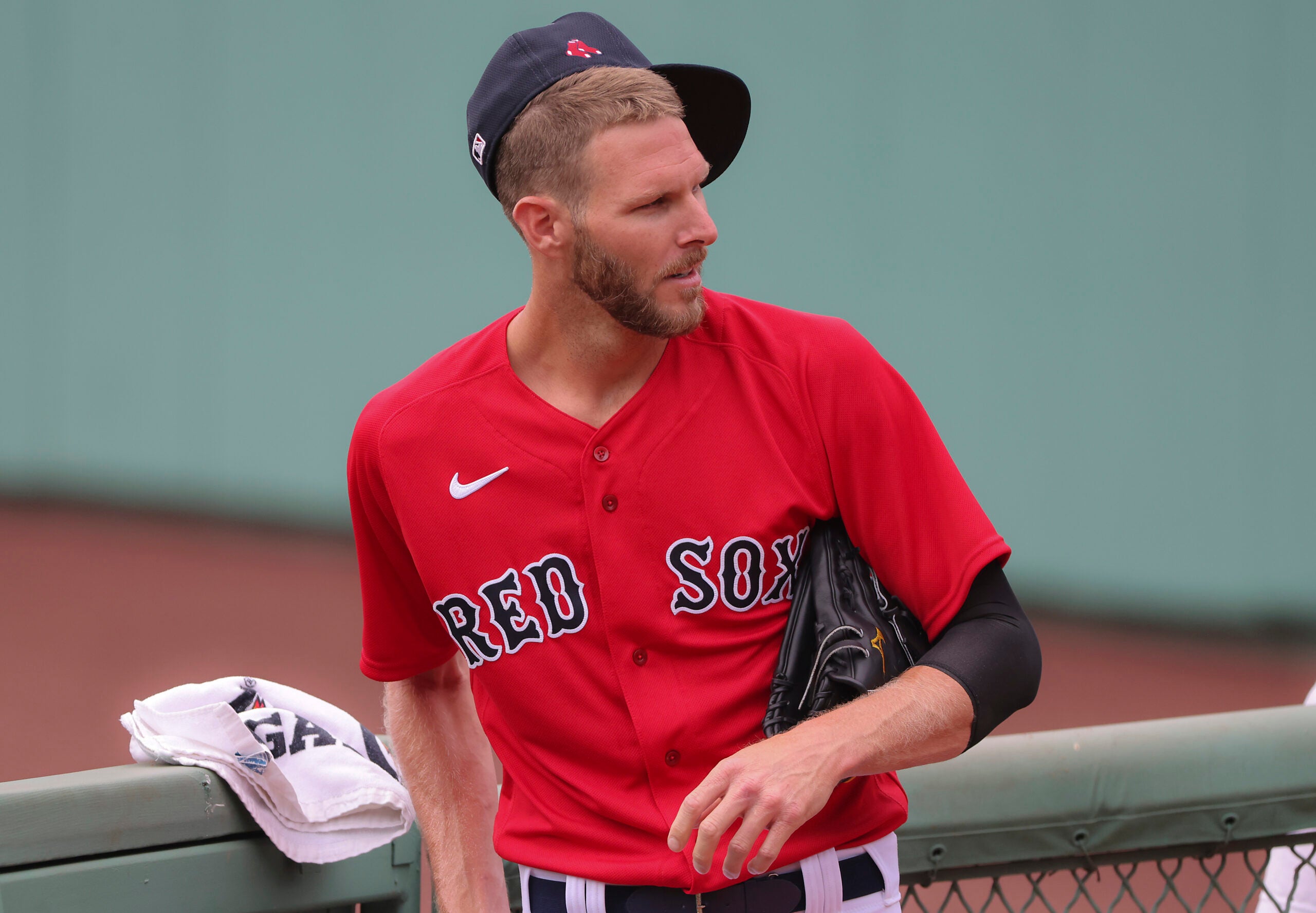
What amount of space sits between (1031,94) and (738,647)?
598cm

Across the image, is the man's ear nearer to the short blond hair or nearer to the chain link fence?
the short blond hair

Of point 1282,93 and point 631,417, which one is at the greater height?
point 1282,93

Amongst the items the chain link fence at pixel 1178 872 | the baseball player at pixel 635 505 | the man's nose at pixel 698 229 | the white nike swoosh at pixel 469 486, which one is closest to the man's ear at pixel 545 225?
the baseball player at pixel 635 505

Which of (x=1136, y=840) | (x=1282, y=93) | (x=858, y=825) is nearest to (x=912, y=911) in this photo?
(x=1136, y=840)

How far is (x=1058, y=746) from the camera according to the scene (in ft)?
6.09

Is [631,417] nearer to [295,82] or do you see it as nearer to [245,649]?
[245,649]

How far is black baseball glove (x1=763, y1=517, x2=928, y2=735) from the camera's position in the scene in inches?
55.5

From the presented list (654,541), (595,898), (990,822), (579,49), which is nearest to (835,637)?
(654,541)

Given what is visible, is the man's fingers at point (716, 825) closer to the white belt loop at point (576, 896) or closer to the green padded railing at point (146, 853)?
the white belt loop at point (576, 896)

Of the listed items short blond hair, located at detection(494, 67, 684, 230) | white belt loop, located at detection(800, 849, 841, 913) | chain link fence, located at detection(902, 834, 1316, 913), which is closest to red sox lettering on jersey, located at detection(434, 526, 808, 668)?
white belt loop, located at detection(800, 849, 841, 913)

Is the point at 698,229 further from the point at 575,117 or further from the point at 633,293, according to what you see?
the point at 575,117

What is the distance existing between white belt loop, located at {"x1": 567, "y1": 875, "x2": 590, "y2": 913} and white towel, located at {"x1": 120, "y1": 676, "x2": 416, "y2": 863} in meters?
0.30

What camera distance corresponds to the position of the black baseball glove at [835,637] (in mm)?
1410

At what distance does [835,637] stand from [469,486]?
0.50m
